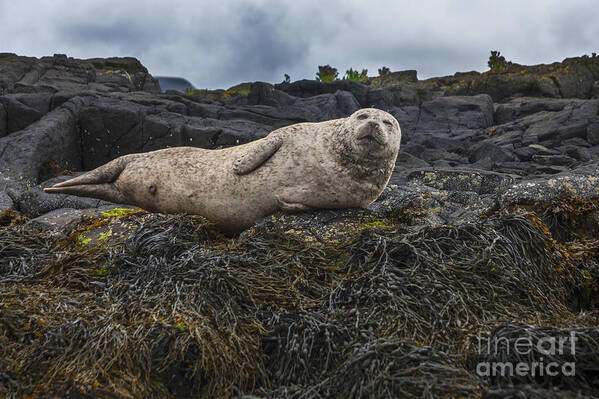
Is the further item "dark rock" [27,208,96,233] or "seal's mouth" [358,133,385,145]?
"dark rock" [27,208,96,233]

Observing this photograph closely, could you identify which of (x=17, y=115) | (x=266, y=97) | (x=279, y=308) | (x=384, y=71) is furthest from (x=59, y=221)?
(x=384, y=71)

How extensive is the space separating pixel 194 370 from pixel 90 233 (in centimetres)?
259

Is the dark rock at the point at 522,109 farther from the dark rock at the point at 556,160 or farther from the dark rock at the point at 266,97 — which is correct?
the dark rock at the point at 266,97

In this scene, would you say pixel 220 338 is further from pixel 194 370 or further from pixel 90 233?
pixel 90 233

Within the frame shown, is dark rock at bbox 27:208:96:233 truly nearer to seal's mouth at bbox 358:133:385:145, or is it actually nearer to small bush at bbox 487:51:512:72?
seal's mouth at bbox 358:133:385:145

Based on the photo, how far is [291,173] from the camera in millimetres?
4410

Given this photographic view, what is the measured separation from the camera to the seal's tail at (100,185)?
17.7ft

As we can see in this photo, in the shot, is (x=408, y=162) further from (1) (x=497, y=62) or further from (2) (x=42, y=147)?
(1) (x=497, y=62)

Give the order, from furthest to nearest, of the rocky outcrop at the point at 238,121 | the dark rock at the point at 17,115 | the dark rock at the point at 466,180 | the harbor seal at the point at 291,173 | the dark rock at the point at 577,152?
the dark rock at the point at 577,152 → the dark rock at the point at 17,115 → the rocky outcrop at the point at 238,121 → the dark rock at the point at 466,180 → the harbor seal at the point at 291,173

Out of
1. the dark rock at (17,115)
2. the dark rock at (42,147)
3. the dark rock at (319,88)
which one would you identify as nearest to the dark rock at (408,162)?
the dark rock at (42,147)

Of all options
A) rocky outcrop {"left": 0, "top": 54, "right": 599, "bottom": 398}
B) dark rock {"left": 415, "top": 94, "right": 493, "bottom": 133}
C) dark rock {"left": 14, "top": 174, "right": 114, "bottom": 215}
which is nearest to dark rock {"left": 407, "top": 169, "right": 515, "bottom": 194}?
rocky outcrop {"left": 0, "top": 54, "right": 599, "bottom": 398}

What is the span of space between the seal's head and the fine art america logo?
2521mm

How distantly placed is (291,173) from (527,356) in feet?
9.46

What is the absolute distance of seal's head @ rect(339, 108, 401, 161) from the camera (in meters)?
4.21
